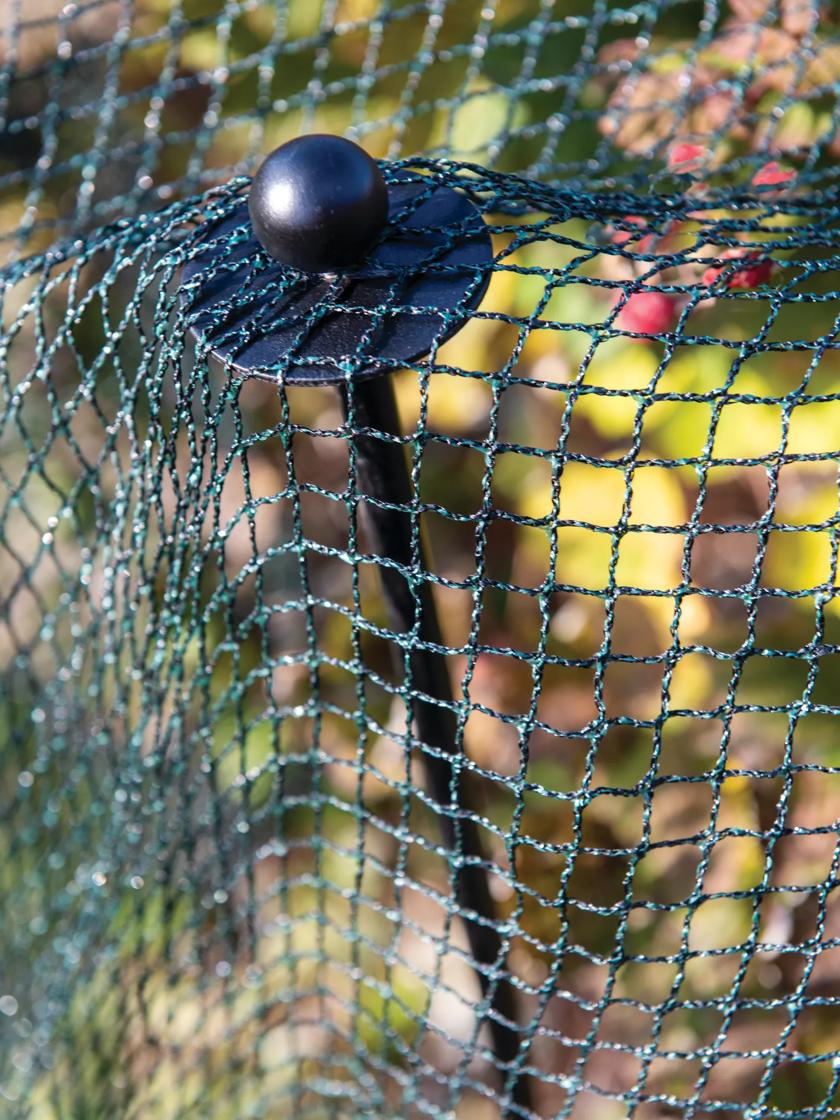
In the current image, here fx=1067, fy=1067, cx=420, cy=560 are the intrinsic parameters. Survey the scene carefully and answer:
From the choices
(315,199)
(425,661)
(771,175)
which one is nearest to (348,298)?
(315,199)

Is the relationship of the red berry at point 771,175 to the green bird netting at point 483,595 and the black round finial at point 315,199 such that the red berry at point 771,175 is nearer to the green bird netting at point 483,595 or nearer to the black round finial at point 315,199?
the green bird netting at point 483,595

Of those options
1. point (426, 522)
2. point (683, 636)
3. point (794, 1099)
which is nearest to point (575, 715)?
point (683, 636)

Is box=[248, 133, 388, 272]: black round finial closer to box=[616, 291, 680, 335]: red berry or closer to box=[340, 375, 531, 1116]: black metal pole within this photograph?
box=[340, 375, 531, 1116]: black metal pole

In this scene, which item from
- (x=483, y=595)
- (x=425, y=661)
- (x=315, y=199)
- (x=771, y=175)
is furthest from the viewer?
(x=483, y=595)

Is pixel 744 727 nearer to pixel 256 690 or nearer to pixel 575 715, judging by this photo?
pixel 575 715

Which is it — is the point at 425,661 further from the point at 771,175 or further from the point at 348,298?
the point at 771,175

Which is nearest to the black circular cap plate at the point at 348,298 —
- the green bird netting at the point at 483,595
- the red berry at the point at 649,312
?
the green bird netting at the point at 483,595

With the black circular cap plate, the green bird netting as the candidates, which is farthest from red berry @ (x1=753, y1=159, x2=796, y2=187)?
the black circular cap plate

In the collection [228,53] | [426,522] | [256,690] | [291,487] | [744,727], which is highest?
[228,53]
